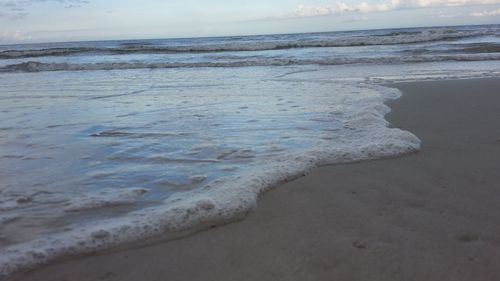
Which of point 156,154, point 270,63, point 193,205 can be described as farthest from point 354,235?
point 270,63

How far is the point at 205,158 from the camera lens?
12.3ft

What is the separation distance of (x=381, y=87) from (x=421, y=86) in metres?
0.70

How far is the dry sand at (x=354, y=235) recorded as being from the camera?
1.98 meters

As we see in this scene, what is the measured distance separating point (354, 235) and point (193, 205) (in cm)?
102

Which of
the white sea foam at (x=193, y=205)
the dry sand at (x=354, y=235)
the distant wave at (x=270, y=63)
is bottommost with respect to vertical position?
the dry sand at (x=354, y=235)

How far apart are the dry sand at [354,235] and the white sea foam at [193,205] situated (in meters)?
0.11

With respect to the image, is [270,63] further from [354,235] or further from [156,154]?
[354,235]

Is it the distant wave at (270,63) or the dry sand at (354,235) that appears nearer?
the dry sand at (354,235)

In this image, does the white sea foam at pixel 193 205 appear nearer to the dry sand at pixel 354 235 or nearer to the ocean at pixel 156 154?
the ocean at pixel 156 154

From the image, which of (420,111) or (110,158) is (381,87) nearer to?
(420,111)

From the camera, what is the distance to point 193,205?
2.71 meters

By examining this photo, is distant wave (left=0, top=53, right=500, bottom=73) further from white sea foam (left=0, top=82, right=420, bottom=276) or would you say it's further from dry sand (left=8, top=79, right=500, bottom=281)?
dry sand (left=8, top=79, right=500, bottom=281)

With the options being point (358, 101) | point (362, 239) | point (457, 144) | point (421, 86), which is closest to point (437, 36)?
point (421, 86)

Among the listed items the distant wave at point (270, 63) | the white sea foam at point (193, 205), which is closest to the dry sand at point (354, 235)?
the white sea foam at point (193, 205)
